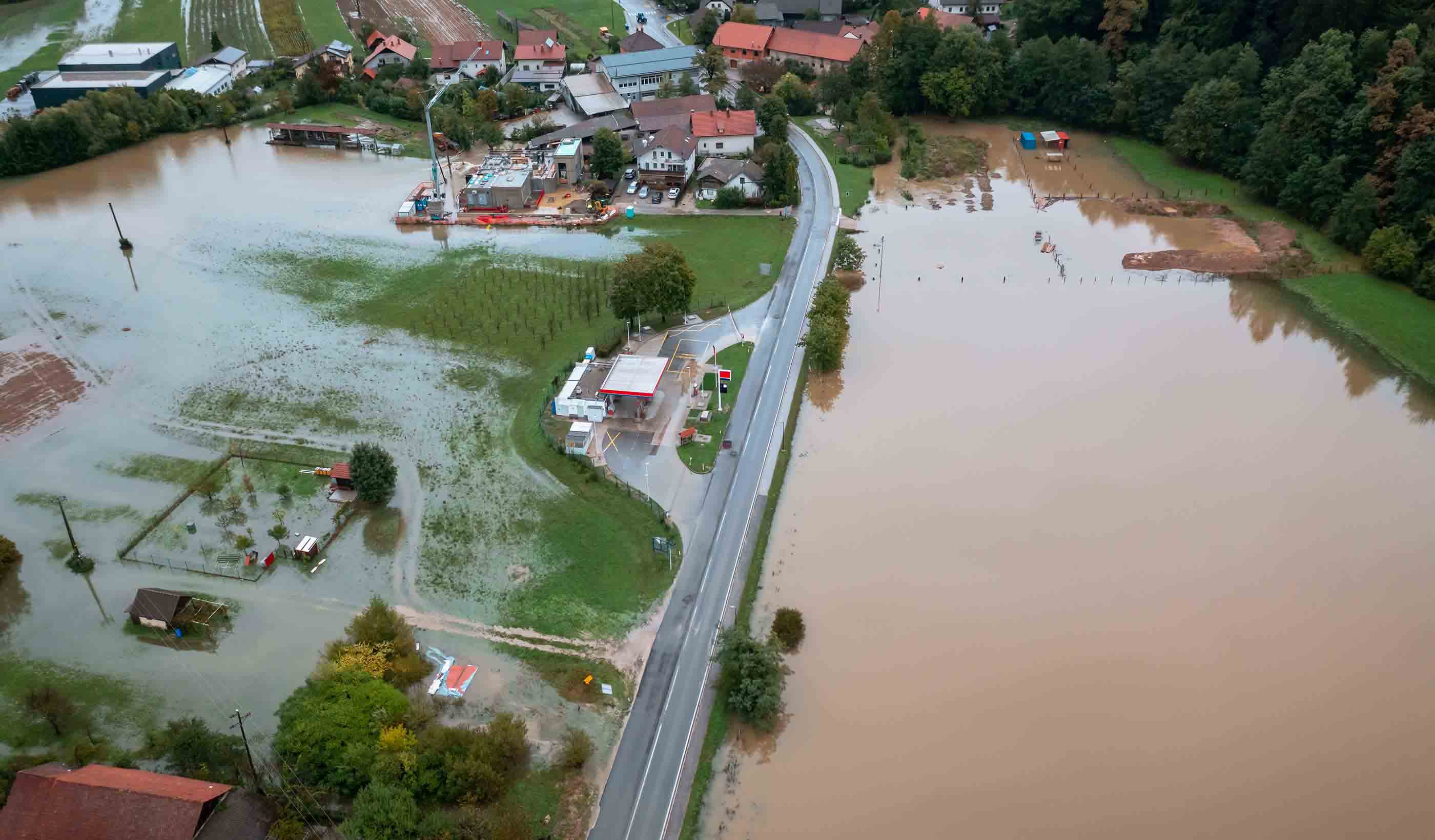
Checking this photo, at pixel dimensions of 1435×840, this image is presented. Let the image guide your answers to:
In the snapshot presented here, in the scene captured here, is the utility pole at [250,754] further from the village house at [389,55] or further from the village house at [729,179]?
the village house at [389,55]

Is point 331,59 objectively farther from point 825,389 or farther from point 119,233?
point 825,389

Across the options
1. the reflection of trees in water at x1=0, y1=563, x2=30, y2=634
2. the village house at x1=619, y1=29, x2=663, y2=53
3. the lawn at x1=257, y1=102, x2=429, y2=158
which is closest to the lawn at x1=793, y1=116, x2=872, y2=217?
the village house at x1=619, y1=29, x2=663, y2=53

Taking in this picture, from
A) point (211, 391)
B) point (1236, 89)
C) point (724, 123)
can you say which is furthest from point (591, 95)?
point (1236, 89)

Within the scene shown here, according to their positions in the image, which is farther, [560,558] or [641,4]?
[641,4]

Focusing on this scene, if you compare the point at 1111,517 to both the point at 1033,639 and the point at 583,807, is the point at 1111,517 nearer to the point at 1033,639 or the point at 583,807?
the point at 1033,639

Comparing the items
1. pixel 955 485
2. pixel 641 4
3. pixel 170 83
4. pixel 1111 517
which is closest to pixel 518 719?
pixel 955 485

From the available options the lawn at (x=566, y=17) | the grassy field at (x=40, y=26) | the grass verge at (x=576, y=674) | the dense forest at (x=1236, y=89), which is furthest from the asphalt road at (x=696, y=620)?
the grassy field at (x=40, y=26)
